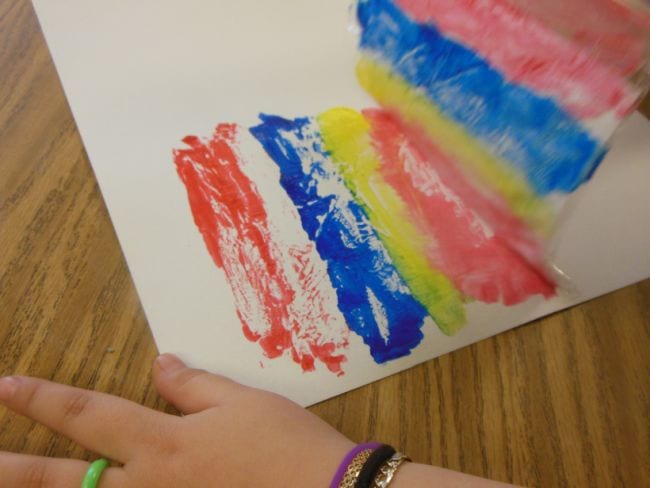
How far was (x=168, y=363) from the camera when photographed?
504 millimetres

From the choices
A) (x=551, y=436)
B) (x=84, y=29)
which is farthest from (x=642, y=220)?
(x=84, y=29)

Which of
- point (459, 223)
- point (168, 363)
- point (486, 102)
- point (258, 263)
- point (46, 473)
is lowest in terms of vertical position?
point (46, 473)

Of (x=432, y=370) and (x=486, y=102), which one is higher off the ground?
(x=486, y=102)

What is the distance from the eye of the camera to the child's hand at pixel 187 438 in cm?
42

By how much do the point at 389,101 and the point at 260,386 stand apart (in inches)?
15.5

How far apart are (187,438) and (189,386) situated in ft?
0.16

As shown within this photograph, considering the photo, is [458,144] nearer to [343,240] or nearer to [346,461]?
[343,240]

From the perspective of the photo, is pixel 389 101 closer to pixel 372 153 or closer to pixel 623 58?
pixel 372 153

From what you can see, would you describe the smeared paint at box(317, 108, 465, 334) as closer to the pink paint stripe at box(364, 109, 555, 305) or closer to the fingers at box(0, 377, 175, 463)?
the pink paint stripe at box(364, 109, 555, 305)

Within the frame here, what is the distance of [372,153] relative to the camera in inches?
27.0

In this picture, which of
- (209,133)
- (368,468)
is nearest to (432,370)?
(368,468)

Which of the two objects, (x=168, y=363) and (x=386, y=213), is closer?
(x=168, y=363)

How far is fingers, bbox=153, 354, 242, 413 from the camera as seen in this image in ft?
1.54

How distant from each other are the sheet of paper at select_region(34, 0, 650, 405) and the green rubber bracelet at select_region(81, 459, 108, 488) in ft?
0.38
